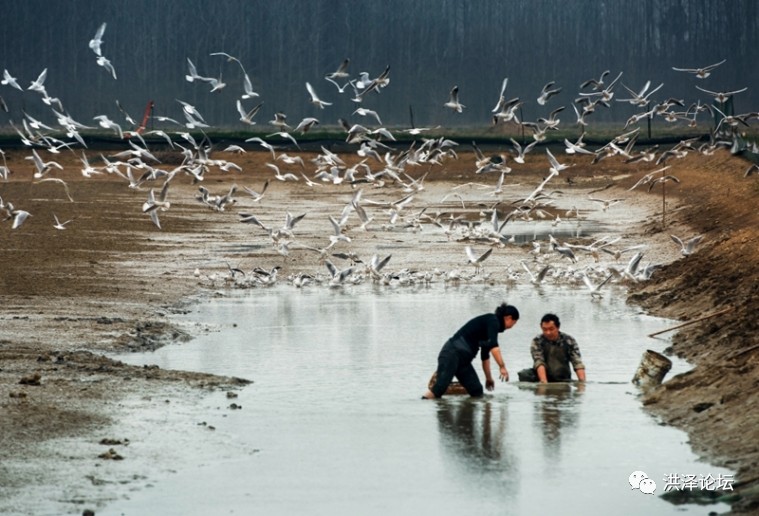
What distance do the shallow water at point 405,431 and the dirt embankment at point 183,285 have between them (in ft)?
1.79

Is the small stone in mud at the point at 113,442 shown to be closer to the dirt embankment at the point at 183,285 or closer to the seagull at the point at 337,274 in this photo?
the dirt embankment at the point at 183,285

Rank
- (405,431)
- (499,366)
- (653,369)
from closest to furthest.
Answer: (405,431) < (499,366) < (653,369)

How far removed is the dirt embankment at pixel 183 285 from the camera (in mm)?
13258

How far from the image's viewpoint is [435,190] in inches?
2242

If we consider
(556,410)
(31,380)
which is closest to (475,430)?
(556,410)

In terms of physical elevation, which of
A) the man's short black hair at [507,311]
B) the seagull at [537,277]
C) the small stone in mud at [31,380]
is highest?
the man's short black hair at [507,311]

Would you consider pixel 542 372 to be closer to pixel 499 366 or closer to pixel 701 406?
pixel 499 366

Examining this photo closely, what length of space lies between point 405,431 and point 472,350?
1822 mm

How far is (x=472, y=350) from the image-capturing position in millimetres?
14836

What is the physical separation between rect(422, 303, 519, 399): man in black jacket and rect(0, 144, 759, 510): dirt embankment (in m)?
1.61

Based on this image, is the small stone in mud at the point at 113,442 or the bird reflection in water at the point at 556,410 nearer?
the small stone in mud at the point at 113,442

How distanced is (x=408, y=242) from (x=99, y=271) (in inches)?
390

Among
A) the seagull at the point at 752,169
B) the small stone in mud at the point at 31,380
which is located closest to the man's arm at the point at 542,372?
the small stone in mud at the point at 31,380

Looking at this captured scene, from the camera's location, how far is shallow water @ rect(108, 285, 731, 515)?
1086 cm
